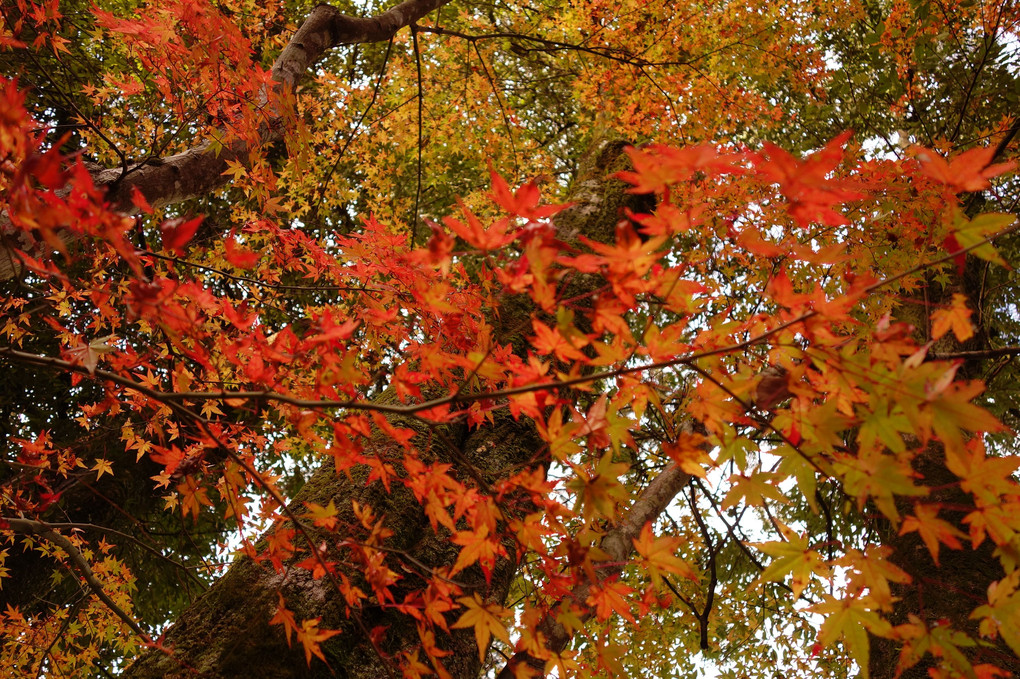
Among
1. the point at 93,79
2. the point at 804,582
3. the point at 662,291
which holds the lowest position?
the point at 804,582

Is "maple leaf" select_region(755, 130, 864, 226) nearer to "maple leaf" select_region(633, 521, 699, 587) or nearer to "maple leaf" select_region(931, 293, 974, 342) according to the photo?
"maple leaf" select_region(931, 293, 974, 342)

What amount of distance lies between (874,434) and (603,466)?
0.44 metres

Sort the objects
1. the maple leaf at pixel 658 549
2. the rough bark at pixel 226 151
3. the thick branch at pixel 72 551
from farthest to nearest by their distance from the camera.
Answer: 1. the rough bark at pixel 226 151
2. the thick branch at pixel 72 551
3. the maple leaf at pixel 658 549

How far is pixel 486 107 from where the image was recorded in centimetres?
581

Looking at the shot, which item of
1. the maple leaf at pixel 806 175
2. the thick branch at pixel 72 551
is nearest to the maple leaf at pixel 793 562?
the maple leaf at pixel 806 175

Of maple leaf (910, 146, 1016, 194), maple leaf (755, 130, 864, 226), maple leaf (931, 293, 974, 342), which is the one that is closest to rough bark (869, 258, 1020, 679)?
maple leaf (931, 293, 974, 342)

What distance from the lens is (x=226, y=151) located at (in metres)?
2.44

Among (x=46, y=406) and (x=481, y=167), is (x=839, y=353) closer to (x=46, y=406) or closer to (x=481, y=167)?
(x=481, y=167)

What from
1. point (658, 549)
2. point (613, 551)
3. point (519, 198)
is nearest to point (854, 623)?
point (658, 549)

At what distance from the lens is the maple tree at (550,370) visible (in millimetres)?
1020

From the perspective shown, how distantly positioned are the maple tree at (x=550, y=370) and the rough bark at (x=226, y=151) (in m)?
0.02

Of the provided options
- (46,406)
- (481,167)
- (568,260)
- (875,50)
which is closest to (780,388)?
(568,260)

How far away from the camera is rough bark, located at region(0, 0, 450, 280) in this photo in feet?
6.50

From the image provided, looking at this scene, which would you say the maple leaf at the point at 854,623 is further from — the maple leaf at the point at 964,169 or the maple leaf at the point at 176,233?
the maple leaf at the point at 176,233
